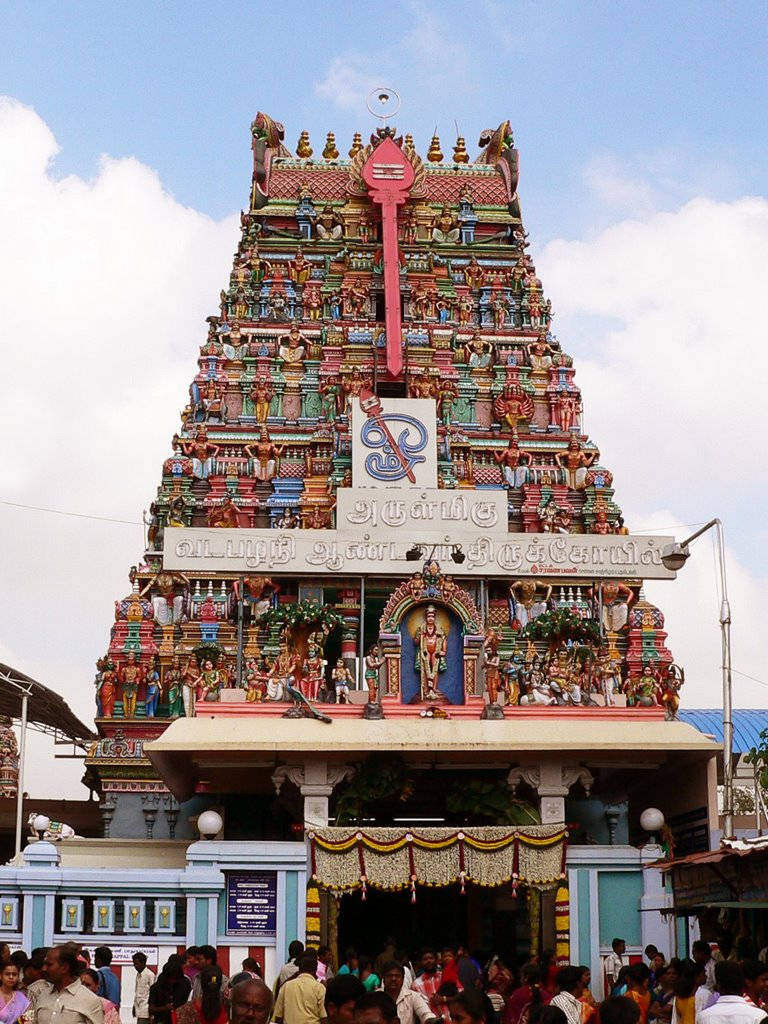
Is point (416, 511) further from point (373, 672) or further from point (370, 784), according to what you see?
point (370, 784)

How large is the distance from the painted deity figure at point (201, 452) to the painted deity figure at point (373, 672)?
9905 mm

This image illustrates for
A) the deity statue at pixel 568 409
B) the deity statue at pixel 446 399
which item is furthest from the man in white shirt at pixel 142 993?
the deity statue at pixel 568 409

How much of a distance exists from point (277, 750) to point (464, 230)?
21.7 m

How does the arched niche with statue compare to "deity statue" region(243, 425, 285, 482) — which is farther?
"deity statue" region(243, 425, 285, 482)

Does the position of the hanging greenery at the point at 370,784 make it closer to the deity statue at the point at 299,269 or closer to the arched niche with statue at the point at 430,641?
the arched niche with statue at the point at 430,641

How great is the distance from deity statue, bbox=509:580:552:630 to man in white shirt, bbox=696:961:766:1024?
25803 millimetres

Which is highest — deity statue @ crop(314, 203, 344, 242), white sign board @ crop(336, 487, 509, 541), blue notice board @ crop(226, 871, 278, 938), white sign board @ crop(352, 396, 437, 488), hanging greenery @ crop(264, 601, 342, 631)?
deity statue @ crop(314, 203, 344, 242)

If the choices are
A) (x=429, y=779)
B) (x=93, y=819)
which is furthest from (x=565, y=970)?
(x=93, y=819)

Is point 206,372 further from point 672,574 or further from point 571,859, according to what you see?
point 571,859

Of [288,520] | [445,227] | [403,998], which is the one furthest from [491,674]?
[445,227]

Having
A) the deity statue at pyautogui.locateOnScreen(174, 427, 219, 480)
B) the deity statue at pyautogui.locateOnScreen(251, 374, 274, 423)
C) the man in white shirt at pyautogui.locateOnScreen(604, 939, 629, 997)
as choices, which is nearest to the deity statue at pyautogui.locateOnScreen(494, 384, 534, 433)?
the deity statue at pyautogui.locateOnScreen(251, 374, 274, 423)

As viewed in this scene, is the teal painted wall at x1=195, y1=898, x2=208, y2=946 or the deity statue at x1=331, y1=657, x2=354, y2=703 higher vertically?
the deity statue at x1=331, y1=657, x2=354, y2=703

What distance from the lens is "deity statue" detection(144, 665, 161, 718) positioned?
35281mm

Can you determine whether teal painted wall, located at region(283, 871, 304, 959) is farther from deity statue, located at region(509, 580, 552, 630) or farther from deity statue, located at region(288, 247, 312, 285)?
deity statue, located at region(288, 247, 312, 285)
